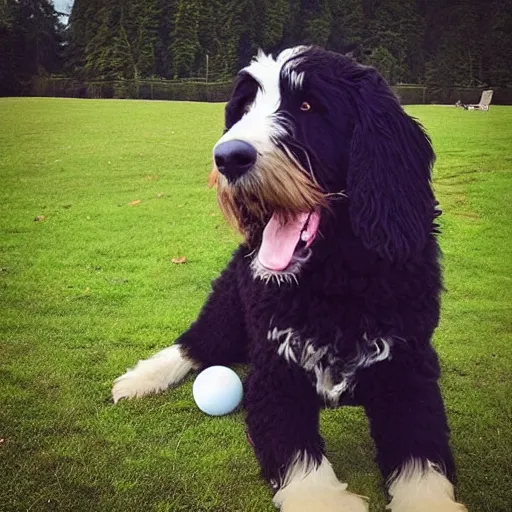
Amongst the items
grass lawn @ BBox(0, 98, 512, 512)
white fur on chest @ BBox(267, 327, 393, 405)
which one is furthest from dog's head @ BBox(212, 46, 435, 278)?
grass lawn @ BBox(0, 98, 512, 512)

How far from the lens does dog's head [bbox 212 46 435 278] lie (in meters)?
1.51

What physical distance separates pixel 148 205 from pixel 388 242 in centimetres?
197

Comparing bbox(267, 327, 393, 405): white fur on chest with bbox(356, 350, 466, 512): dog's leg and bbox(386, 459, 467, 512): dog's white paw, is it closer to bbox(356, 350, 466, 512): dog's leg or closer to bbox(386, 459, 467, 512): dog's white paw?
bbox(356, 350, 466, 512): dog's leg

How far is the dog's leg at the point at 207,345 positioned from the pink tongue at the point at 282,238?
1.69ft

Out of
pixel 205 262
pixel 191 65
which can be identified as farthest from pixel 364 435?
pixel 191 65

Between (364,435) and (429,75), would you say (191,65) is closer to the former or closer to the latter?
(429,75)

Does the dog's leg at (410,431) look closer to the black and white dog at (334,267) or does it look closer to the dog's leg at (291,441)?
the black and white dog at (334,267)

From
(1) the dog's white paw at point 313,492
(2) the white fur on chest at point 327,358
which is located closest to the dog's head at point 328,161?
(2) the white fur on chest at point 327,358

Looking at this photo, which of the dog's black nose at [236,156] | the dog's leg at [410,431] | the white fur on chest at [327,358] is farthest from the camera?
the white fur on chest at [327,358]

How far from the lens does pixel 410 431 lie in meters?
1.64

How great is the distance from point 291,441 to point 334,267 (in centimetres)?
50

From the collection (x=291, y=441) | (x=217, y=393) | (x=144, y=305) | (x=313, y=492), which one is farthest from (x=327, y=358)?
(x=144, y=305)

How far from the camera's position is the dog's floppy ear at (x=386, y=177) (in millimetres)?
1555

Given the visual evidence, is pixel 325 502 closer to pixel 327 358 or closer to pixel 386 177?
pixel 327 358
